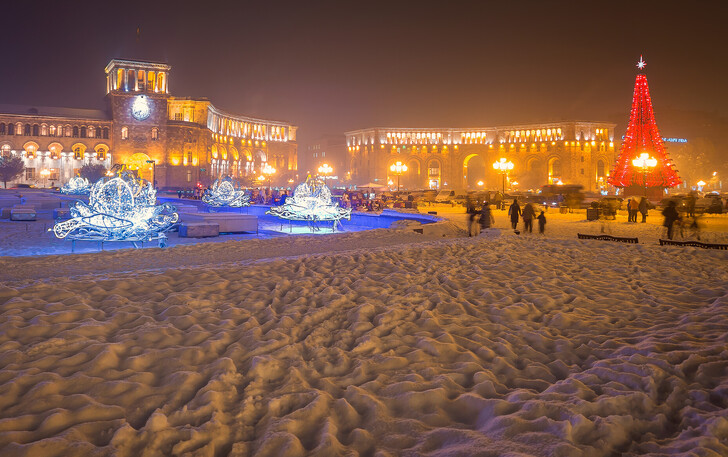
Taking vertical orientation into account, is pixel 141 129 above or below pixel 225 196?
above

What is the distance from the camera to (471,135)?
101688 mm

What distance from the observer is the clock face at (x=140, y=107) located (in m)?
64.6

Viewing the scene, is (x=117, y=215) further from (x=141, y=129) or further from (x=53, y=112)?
(x=53, y=112)

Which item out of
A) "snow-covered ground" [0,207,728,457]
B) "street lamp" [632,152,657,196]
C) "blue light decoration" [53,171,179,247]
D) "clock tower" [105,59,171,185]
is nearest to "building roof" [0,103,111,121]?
"clock tower" [105,59,171,185]

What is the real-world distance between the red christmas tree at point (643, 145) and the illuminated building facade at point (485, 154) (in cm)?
5513

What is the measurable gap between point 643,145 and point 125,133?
62.1 m

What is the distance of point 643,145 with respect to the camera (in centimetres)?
3162

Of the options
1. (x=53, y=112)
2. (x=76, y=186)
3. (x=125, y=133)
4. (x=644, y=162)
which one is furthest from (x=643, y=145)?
(x=53, y=112)

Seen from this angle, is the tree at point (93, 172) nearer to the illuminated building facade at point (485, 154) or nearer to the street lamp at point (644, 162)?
the illuminated building facade at point (485, 154)

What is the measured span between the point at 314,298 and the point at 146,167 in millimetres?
66030

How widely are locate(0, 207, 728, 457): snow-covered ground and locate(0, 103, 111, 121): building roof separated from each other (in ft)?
235

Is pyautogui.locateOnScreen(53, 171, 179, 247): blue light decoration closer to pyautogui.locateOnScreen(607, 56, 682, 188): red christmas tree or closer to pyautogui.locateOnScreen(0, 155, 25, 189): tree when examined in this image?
pyautogui.locateOnScreen(607, 56, 682, 188): red christmas tree

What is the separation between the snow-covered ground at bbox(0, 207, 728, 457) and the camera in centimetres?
303

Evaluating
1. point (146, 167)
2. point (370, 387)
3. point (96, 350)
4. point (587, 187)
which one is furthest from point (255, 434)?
point (587, 187)
